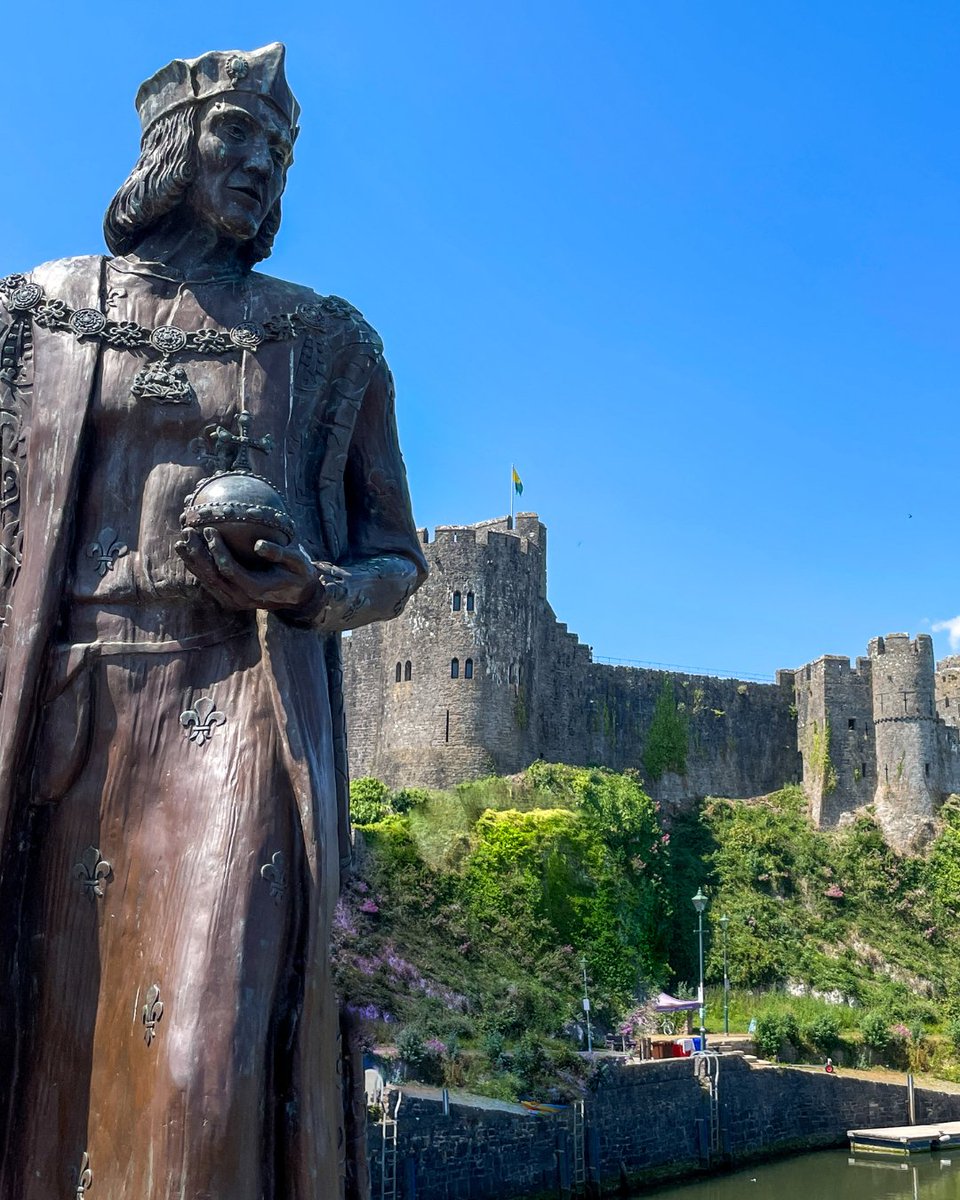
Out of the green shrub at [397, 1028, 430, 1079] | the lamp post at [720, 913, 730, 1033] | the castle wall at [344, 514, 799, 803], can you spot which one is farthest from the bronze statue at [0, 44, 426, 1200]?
the castle wall at [344, 514, 799, 803]

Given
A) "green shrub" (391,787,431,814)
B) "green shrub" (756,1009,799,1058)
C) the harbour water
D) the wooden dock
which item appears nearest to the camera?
the harbour water

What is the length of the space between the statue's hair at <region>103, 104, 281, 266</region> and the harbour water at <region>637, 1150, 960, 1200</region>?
21685 mm

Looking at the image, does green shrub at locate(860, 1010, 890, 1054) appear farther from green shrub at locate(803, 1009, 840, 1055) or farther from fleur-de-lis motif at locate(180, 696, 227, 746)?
fleur-de-lis motif at locate(180, 696, 227, 746)

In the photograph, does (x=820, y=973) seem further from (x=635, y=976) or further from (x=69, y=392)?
(x=69, y=392)

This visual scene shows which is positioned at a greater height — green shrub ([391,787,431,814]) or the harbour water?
green shrub ([391,787,431,814])

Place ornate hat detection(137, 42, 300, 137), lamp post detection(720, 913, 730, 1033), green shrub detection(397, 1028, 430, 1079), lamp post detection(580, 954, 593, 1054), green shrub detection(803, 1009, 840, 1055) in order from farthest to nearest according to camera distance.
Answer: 1. lamp post detection(720, 913, 730, 1033)
2. green shrub detection(803, 1009, 840, 1055)
3. lamp post detection(580, 954, 593, 1054)
4. green shrub detection(397, 1028, 430, 1079)
5. ornate hat detection(137, 42, 300, 137)

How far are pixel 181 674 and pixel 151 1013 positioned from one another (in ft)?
2.07

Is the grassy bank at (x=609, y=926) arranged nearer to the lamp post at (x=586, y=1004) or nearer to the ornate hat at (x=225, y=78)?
the lamp post at (x=586, y=1004)

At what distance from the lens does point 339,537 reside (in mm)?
3045

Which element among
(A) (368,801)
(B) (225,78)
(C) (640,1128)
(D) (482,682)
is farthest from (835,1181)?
(B) (225,78)

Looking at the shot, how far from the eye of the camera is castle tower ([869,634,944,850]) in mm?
39875

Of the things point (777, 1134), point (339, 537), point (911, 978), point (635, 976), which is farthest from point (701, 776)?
point (339, 537)

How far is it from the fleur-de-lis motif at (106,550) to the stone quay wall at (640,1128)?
1545 cm

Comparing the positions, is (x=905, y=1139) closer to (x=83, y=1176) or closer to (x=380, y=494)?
(x=380, y=494)
